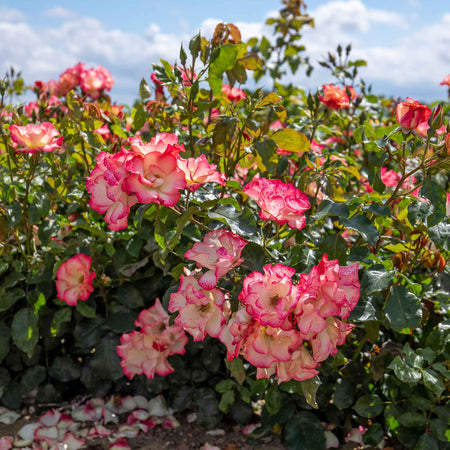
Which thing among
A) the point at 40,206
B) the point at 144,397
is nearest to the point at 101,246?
the point at 40,206

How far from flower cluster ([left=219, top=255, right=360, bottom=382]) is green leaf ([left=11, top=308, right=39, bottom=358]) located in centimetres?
96

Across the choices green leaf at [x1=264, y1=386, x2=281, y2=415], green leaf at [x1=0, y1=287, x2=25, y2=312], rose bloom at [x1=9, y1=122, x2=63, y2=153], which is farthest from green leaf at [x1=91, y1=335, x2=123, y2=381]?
rose bloom at [x1=9, y1=122, x2=63, y2=153]

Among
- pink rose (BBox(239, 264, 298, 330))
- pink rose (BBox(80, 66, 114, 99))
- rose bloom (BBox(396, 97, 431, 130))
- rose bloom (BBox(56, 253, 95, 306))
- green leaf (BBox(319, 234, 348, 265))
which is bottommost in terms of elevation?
rose bloom (BBox(56, 253, 95, 306))

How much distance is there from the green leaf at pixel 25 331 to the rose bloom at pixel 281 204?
1086mm

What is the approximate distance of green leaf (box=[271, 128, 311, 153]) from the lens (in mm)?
1694

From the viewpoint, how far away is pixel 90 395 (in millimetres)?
2500

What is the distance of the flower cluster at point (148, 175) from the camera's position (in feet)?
4.41

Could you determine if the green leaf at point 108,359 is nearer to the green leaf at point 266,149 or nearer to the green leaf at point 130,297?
the green leaf at point 130,297

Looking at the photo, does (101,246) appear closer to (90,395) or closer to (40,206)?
(40,206)

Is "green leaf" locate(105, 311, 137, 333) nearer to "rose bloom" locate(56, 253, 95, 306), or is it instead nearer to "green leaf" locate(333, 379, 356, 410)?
"rose bloom" locate(56, 253, 95, 306)

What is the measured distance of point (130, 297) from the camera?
217 cm

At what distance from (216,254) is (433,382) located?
0.83 metres

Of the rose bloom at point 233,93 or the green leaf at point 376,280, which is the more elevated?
the rose bloom at point 233,93

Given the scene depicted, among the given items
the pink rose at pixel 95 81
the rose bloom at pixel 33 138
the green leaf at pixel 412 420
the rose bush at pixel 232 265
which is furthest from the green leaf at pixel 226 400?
the pink rose at pixel 95 81
